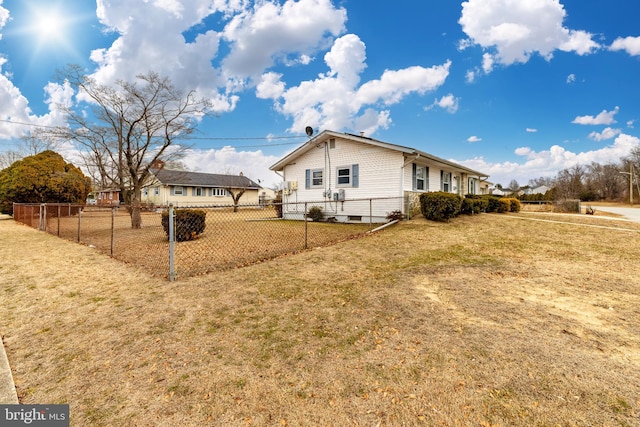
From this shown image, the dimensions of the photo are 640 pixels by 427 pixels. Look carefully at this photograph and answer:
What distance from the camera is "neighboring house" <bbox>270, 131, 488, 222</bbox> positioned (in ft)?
43.0

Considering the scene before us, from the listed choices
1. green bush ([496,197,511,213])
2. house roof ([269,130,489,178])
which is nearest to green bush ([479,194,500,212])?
green bush ([496,197,511,213])

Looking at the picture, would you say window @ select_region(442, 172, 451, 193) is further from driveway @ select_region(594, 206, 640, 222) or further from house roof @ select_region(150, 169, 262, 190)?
house roof @ select_region(150, 169, 262, 190)

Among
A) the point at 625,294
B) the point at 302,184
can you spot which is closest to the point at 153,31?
the point at 302,184

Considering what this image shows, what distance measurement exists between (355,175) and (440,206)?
456 cm

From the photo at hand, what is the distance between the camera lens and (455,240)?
8.57 meters

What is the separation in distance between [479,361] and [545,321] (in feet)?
4.96

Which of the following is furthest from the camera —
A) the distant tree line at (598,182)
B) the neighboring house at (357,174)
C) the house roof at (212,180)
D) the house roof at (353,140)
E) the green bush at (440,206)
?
the distant tree line at (598,182)

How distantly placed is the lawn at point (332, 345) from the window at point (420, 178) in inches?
345

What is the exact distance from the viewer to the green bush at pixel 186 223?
31.2 feet

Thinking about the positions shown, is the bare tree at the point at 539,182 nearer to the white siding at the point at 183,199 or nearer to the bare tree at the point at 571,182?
the bare tree at the point at 571,182

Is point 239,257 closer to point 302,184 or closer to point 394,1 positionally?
point 302,184

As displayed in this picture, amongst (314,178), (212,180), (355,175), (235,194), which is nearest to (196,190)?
(212,180)

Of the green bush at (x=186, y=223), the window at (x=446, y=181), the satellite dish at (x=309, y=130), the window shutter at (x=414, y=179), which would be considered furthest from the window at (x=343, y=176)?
the green bush at (x=186, y=223)

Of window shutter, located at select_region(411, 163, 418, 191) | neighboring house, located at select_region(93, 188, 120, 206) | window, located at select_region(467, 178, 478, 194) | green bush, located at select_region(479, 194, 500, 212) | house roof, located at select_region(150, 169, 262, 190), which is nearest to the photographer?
window shutter, located at select_region(411, 163, 418, 191)
